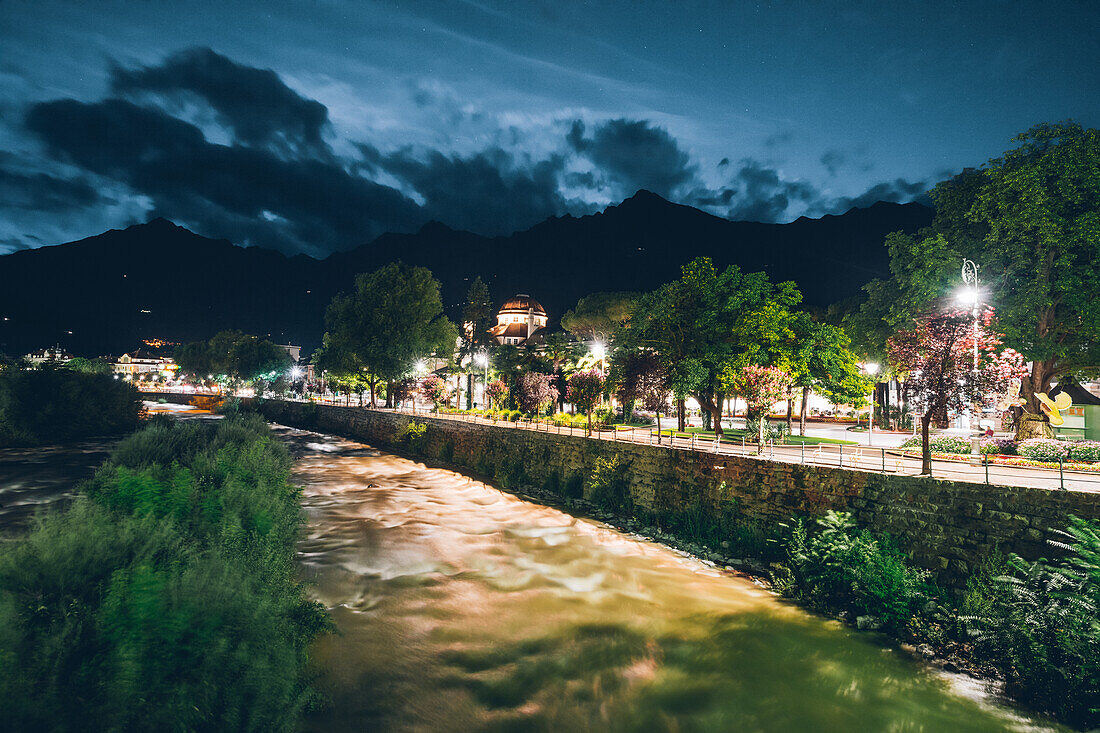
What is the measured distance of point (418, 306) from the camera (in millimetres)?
59781

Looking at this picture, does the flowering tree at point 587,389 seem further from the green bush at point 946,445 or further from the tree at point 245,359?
the tree at point 245,359

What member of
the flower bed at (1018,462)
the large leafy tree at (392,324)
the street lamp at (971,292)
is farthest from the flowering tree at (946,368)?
the large leafy tree at (392,324)

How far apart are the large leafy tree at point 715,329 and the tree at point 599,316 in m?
45.9

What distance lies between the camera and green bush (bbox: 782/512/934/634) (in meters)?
11.6

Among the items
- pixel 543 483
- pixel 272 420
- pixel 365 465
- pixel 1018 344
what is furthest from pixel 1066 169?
pixel 272 420

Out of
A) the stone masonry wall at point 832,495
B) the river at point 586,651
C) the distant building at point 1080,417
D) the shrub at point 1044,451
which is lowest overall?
the river at point 586,651

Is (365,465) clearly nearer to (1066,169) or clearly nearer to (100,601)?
(100,601)

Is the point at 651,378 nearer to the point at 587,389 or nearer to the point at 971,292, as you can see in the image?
the point at 587,389

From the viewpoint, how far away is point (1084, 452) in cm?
1636

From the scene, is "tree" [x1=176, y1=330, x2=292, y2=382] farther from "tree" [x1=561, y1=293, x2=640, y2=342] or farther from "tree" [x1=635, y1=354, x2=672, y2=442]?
"tree" [x1=635, y1=354, x2=672, y2=442]

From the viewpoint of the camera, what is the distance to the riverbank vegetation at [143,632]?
213 inches

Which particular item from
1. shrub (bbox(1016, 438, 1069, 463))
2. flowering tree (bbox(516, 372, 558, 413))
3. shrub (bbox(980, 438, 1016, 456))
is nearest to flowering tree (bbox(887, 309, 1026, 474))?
shrub (bbox(1016, 438, 1069, 463))

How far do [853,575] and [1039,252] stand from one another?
1911 cm

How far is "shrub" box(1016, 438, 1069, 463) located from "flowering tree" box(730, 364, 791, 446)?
335 inches
